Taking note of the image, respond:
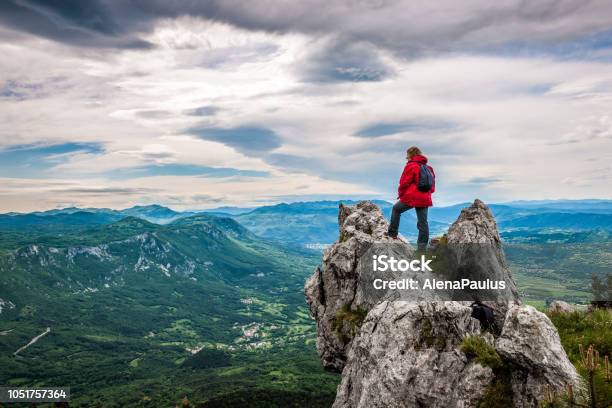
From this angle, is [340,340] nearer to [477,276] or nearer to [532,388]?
[477,276]

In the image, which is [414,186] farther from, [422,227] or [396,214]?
[422,227]

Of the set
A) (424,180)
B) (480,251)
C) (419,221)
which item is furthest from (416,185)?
(480,251)

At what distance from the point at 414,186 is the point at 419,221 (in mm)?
2828

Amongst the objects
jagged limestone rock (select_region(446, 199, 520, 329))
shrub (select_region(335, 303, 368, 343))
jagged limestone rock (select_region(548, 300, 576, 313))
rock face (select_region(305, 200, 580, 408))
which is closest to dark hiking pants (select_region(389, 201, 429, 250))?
jagged limestone rock (select_region(446, 199, 520, 329))

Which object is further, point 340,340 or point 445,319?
point 340,340

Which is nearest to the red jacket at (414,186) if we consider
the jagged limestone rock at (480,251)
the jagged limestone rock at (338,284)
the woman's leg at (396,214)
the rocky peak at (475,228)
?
the woman's leg at (396,214)

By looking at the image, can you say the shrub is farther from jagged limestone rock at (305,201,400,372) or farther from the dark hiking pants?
the dark hiking pants

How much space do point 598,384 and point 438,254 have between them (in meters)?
21.2

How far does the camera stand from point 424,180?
28562mm

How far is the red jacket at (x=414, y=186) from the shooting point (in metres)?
28.8

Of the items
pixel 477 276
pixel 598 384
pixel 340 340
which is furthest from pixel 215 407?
pixel 598 384

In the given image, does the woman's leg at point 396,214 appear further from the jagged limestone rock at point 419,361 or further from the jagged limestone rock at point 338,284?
the jagged limestone rock at point 419,361

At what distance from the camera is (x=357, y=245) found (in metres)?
38.3

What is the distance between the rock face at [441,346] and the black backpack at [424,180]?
22.2 ft
